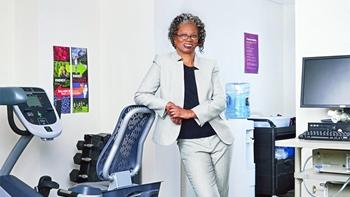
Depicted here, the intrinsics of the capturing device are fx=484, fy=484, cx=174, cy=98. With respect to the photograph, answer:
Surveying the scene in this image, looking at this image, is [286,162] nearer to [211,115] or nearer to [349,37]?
[349,37]

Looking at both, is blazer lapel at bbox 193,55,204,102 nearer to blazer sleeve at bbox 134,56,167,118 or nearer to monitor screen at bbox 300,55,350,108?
blazer sleeve at bbox 134,56,167,118

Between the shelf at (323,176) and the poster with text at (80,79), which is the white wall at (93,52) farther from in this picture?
the shelf at (323,176)

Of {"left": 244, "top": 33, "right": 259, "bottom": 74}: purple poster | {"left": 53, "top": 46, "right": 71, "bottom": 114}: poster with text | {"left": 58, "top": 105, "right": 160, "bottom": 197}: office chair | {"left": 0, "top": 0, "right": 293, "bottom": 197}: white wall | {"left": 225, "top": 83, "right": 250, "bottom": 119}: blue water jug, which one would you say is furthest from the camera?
{"left": 244, "top": 33, "right": 259, "bottom": 74}: purple poster

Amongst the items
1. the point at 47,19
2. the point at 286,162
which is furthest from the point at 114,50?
the point at 286,162

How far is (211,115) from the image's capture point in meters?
2.87

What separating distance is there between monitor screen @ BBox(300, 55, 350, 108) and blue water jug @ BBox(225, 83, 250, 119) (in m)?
1.76

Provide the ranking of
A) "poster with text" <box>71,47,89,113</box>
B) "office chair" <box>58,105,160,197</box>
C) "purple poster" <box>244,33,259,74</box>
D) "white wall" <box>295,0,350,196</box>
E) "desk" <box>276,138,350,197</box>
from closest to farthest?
"office chair" <box>58,105,160,197</box> < "desk" <box>276,138,350,197</box> < "white wall" <box>295,0,350,196</box> < "poster with text" <box>71,47,89,113</box> < "purple poster" <box>244,33,259,74</box>

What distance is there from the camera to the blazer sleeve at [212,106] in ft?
9.32

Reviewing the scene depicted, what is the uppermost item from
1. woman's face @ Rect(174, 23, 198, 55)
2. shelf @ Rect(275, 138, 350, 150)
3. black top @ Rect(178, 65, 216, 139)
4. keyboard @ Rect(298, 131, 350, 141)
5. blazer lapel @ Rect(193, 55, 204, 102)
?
woman's face @ Rect(174, 23, 198, 55)

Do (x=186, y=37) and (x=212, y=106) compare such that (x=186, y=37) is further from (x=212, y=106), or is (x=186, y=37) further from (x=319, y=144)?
(x=319, y=144)

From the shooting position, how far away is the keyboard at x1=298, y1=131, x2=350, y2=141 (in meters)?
2.89

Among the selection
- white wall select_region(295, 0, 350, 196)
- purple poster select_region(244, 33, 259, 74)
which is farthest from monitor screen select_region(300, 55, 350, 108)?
purple poster select_region(244, 33, 259, 74)

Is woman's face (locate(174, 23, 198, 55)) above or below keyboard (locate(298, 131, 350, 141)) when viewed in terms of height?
above

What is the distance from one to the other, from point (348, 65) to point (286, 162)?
226 centimetres
